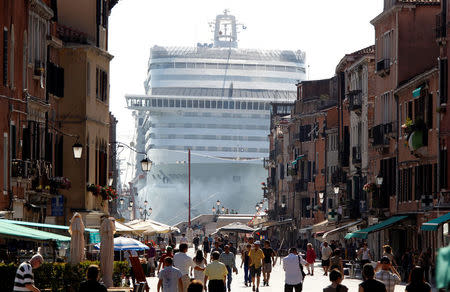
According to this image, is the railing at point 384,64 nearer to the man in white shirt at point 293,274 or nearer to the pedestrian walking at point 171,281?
the man in white shirt at point 293,274

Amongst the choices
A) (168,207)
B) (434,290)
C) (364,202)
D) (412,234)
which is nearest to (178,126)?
(168,207)

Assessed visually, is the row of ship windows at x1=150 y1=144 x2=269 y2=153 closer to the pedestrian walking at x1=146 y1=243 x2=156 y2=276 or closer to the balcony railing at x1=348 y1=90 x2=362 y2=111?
the balcony railing at x1=348 y1=90 x2=362 y2=111

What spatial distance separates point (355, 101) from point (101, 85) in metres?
26.7

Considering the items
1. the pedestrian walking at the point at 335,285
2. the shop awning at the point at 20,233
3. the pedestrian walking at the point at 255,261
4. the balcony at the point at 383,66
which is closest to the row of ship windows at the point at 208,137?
the balcony at the point at 383,66

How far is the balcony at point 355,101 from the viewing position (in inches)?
2864

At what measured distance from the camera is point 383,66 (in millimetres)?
63781

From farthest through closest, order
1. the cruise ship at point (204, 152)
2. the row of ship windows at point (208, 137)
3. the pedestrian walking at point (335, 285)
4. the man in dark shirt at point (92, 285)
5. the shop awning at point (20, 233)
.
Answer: the row of ship windows at point (208, 137)
the cruise ship at point (204, 152)
the shop awning at point (20, 233)
the pedestrian walking at point (335, 285)
the man in dark shirt at point (92, 285)

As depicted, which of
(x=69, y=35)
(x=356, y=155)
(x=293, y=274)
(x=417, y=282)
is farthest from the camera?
(x=356, y=155)

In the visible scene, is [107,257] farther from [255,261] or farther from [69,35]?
[69,35]

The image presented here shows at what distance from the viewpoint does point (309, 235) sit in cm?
9906

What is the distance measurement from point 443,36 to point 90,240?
16011 mm

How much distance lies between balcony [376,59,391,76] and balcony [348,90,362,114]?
8243mm

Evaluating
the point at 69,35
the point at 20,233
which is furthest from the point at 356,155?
the point at 20,233

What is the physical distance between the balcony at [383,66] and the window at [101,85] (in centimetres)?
1810
